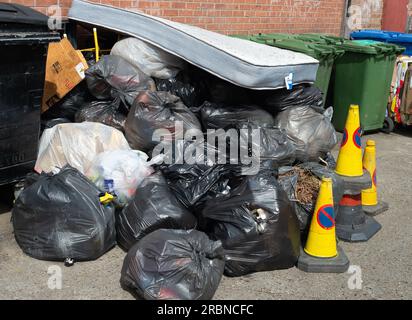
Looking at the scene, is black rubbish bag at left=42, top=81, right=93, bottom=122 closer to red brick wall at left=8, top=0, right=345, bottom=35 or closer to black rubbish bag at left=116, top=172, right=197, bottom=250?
red brick wall at left=8, top=0, right=345, bottom=35

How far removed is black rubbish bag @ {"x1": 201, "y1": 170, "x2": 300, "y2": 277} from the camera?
342 cm

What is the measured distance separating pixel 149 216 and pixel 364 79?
3942 millimetres

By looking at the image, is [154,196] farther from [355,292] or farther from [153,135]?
[355,292]

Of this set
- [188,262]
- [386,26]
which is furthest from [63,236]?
[386,26]

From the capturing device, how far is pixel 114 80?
4.67 meters

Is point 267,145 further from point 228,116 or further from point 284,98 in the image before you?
point 284,98

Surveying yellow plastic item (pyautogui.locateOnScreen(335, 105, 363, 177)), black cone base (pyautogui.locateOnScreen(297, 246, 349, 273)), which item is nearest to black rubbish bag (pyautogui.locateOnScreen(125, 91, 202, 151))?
yellow plastic item (pyautogui.locateOnScreen(335, 105, 363, 177))

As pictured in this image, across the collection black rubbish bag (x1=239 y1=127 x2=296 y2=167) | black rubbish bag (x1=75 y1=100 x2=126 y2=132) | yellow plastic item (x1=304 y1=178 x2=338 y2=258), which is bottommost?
yellow plastic item (x1=304 y1=178 x2=338 y2=258)

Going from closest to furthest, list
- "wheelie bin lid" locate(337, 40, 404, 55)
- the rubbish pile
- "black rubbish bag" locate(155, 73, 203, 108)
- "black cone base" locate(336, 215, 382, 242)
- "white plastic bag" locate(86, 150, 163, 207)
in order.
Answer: the rubbish pile → "white plastic bag" locate(86, 150, 163, 207) → "black cone base" locate(336, 215, 382, 242) → "black rubbish bag" locate(155, 73, 203, 108) → "wheelie bin lid" locate(337, 40, 404, 55)

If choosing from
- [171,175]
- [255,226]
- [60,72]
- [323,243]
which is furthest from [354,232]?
[60,72]

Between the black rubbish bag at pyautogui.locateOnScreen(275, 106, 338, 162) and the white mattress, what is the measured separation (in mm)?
282

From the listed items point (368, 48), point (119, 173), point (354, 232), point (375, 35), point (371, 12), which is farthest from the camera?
point (371, 12)

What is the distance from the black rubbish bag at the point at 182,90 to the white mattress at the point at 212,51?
0.99ft

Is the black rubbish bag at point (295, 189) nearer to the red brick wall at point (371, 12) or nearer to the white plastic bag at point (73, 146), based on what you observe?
the white plastic bag at point (73, 146)
